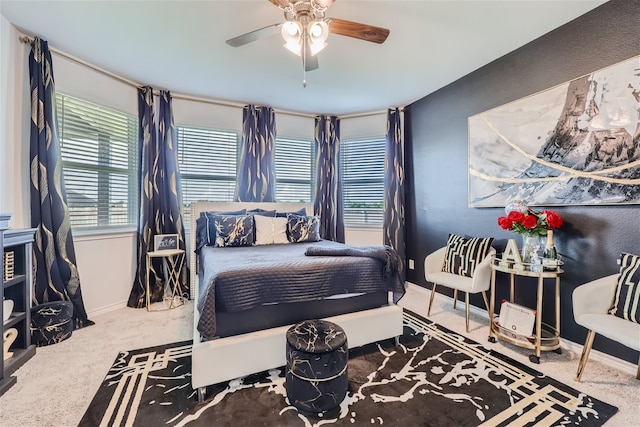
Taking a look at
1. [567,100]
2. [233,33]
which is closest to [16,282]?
[233,33]

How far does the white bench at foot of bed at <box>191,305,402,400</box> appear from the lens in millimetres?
1601

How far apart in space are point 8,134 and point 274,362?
2.83m

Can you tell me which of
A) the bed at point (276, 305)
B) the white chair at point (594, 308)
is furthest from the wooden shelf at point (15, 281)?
the white chair at point (594, 308)

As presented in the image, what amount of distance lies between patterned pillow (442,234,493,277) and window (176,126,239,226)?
2971 mm

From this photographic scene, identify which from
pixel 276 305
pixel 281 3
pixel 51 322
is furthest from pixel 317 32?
→ pixel 51 322

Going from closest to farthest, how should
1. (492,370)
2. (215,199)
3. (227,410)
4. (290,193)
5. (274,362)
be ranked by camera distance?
1. (227,410)
2. (274,362)
3. (492,370)
4. (215,199)
5. (290,193)

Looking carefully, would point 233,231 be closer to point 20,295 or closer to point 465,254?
point 20,295

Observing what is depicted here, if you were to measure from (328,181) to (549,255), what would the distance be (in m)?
2.88

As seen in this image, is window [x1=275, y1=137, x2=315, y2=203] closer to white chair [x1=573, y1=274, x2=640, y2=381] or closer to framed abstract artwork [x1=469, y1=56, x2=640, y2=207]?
framed abstract artwork [x1=469, y1=56, x2=640, y2=207]

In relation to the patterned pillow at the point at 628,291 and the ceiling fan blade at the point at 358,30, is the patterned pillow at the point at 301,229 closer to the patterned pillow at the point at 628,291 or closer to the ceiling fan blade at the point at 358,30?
the ceiling fan blade at the point at 358,30

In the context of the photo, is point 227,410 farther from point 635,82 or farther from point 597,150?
point 635,82

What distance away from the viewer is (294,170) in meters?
4.44

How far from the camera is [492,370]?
1.93 metres

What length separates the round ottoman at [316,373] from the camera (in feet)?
4.98
